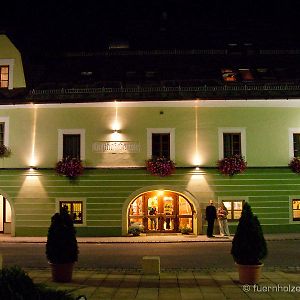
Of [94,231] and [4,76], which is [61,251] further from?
[4,76]

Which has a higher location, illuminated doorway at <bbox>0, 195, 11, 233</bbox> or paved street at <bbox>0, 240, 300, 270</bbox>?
illuminated doorway at <bbox>0, 195, 11, 233</bbox>

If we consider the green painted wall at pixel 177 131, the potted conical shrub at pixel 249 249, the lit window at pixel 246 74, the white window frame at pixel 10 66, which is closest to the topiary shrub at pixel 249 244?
the potted conical shrub at pixel 249 249

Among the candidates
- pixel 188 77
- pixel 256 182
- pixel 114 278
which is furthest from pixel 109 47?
pixel 114 278

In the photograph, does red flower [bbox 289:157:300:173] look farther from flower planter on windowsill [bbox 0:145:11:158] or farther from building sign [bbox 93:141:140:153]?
flower planter on windowsill [bbox 0:145:11:158]

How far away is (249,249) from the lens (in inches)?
482

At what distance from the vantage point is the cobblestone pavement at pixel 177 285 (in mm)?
11324

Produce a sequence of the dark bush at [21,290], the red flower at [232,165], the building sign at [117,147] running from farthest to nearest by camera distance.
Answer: the building sign at [117,147]
the red flower at [232,165]
the dark bush at [21,290]

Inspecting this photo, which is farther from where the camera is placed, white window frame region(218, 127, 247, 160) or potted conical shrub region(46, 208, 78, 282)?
white window frame region(218, 127, 247, 160)

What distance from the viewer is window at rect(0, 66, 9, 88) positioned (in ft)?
88.6

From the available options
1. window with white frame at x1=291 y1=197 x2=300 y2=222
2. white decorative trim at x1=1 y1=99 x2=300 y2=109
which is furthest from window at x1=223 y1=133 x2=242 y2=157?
window with white frame at x1=291 y1=197 x2=300 y2=222

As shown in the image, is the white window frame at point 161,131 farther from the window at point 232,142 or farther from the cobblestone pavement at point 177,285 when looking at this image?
the cobblestone pavement at point 177,285

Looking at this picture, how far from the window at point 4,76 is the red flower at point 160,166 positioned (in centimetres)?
887

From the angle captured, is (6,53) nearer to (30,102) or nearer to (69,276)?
(30,102)

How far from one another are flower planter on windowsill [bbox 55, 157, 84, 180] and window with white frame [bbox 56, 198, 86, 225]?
1.33m
